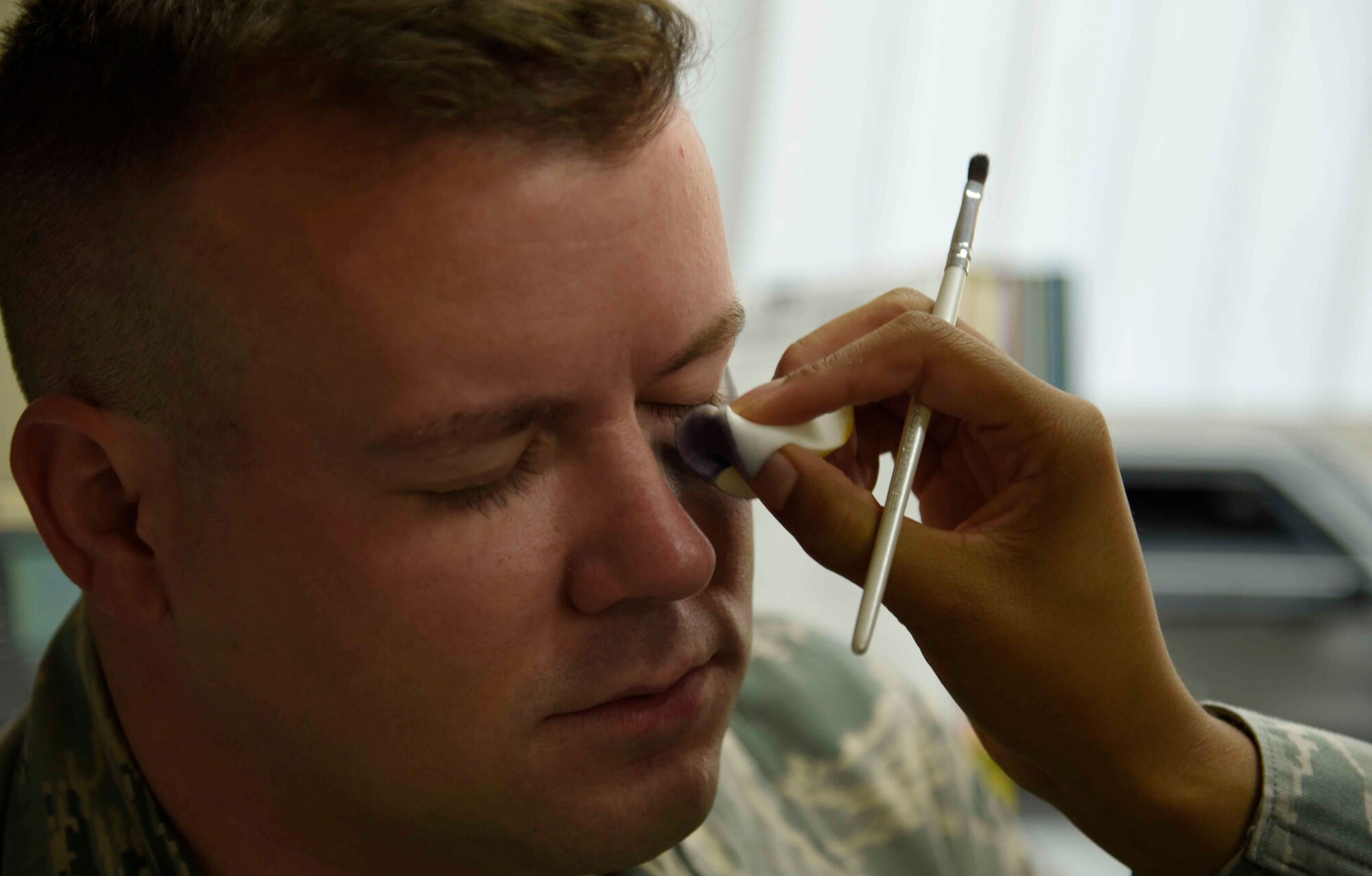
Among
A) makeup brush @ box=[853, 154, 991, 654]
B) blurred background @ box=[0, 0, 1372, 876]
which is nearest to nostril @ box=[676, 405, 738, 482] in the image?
makeup brush @ box=[853, 154, 991, 654]

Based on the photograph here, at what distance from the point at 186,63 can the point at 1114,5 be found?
94.3 inches

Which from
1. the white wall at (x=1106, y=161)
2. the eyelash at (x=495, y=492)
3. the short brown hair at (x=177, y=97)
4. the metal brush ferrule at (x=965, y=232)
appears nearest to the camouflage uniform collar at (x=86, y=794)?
the short brown hair at (x=177, y=97)

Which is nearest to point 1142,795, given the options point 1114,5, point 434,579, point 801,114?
point 434,579

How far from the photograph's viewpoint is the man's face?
2.22 feet

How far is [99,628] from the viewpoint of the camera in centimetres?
88

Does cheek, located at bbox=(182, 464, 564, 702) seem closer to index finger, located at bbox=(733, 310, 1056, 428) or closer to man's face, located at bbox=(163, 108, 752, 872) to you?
man's face, located at bbox=(163, 108, 752, 872)

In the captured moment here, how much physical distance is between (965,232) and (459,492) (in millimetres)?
403

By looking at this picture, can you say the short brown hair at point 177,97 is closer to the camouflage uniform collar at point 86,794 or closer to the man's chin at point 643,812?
the camouflage uniform collar at point 86,794

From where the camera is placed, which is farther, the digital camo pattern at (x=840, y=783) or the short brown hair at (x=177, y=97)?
the digital camo pattern at (x=840, y=783)

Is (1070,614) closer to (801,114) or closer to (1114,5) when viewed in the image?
(801,114)

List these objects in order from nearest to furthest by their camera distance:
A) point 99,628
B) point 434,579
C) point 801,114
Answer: point 434,579
point 99,628
point 801,114

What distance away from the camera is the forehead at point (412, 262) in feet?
2.21

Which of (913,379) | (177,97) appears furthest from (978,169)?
(177,97)

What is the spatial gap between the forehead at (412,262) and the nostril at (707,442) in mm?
70
